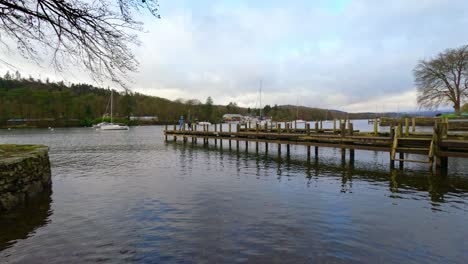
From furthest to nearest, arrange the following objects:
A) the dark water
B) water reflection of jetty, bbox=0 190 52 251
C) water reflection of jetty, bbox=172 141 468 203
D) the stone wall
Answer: water reflection of jetty, bbox=172 141 468 203 → the stone wall → water reflection of jetty, bbox=0 190 52 251 → the dark water

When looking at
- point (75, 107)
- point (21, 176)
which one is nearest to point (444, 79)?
point (21, 176)

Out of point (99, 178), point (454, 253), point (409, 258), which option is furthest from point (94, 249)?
point (99, 178)

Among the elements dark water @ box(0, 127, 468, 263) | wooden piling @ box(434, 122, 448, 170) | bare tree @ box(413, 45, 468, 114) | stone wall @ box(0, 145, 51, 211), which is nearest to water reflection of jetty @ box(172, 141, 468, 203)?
dark water @ box(0, 127, 468, 263)

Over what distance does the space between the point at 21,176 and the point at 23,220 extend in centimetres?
196

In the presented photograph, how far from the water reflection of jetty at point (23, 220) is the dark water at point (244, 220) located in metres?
0.03

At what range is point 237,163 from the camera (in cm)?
2092

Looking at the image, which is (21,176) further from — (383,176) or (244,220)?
(383,176)

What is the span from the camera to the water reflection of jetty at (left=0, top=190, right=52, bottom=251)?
750cm

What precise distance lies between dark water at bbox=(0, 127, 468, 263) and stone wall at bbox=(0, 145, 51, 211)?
482 millimetres

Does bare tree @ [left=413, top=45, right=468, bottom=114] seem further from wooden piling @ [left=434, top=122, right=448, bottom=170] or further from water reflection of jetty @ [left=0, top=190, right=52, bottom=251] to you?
water reflection of jetty @ [left=0, top=190, right=52, bottom=251]

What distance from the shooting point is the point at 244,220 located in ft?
28.5

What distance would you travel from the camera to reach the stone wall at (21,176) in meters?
9.27

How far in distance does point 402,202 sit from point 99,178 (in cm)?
1376

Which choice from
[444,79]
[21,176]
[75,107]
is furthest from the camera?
[75,107]
